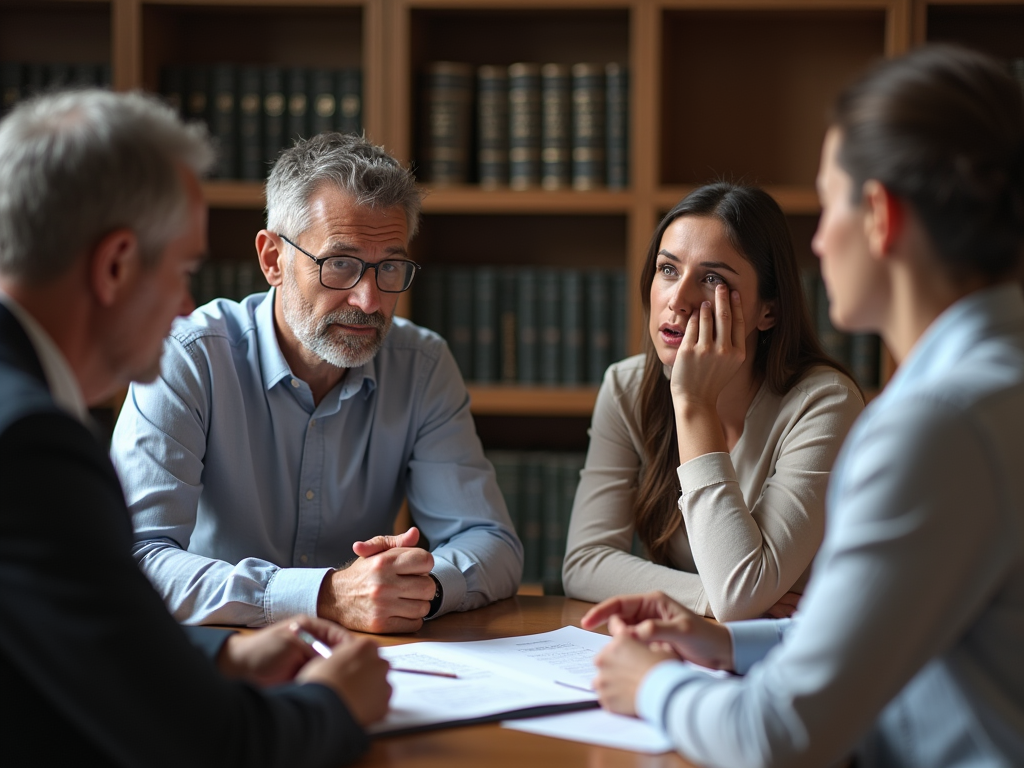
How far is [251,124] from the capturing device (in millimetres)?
2846

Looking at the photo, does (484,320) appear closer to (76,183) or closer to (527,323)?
(527,323)

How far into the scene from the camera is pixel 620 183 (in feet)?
9.07

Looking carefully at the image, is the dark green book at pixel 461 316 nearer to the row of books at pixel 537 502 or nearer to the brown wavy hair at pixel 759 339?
the row of books at pixel 537 502

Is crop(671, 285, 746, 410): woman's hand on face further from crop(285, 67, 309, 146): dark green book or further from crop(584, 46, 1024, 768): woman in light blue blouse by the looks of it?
crop(285, 67, 309, 146): dark green book

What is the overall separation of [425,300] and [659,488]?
121 cm

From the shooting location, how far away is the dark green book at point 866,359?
278 centimetres

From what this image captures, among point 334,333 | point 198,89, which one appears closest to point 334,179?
point 334,333

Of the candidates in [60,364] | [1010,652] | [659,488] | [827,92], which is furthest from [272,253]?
[827,92]

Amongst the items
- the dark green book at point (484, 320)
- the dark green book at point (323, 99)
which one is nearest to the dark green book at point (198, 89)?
the dark green book at point (323, 99)

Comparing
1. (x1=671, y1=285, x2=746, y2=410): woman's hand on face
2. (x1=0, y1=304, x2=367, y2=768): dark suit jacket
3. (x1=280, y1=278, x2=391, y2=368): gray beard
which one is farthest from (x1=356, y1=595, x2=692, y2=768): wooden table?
(x1=280, y1=278, x2=391, y2=368): gray beard

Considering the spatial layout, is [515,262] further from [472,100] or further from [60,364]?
[60,364]

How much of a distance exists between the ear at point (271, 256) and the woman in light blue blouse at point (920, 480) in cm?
117

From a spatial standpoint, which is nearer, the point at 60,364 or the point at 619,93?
the point at 60,364

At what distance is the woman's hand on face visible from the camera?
1.74 m
